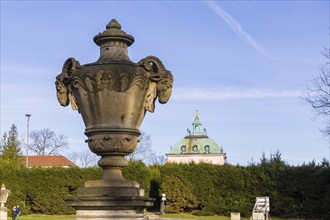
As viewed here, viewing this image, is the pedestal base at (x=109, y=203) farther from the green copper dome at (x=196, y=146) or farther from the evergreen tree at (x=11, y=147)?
the green copper dome at (x=196, y=146)

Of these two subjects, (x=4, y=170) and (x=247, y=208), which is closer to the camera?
(x=247, y=208)

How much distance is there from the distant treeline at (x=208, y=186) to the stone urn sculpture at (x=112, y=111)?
2878 cm

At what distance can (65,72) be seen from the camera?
6277 millimetres

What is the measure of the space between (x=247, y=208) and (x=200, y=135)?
6448 cm

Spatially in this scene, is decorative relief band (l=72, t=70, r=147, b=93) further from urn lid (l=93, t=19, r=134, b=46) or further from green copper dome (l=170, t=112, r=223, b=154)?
green copper dome (l=170, t=112, r=223, b=154)

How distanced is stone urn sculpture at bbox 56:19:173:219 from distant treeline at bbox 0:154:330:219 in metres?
28.8

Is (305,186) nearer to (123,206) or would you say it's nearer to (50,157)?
(123,206)

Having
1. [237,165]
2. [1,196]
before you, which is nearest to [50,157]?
[237,165]

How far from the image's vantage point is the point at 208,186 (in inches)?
1374

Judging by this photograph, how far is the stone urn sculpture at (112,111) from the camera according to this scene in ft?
18.9

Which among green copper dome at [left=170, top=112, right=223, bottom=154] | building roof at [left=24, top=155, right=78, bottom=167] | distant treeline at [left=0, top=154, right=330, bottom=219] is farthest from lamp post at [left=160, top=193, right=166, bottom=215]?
green copper dome at [left=170, top=112, right=223, bottom=154]

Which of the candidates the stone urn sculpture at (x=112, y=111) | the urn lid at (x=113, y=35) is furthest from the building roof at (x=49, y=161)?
the stone urn sculpture at (x=112, y=111)

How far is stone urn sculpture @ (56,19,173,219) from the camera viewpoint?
5.76 metres

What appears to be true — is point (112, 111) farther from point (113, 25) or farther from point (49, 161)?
point (49, 161)
